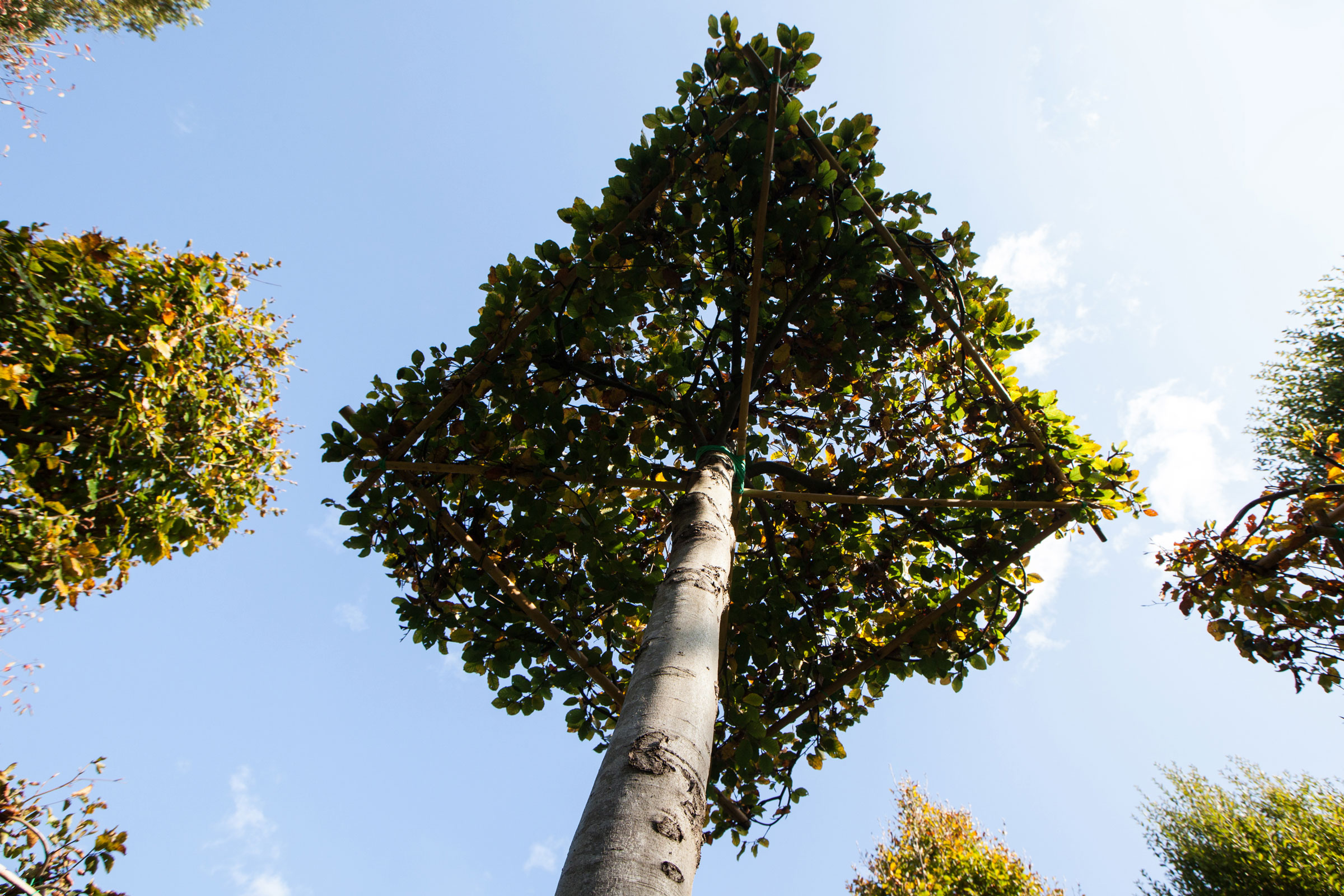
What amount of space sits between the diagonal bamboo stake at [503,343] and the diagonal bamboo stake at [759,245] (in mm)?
217

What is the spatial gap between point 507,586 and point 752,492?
1466mm

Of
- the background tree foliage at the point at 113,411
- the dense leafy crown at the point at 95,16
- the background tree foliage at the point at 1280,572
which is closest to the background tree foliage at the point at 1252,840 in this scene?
the background tree foliage at the point at 1280,572

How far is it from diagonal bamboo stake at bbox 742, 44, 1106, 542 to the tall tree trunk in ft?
6.61

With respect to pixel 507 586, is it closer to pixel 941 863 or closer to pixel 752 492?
pixel 752 492

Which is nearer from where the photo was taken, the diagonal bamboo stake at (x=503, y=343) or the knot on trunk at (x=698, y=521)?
the knot on trunk at (x=698, y=521)

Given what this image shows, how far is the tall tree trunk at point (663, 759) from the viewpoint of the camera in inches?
50.6

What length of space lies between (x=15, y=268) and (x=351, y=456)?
7.80 ft

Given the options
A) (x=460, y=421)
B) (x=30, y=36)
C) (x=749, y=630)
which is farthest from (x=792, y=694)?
(x=30, y=36)

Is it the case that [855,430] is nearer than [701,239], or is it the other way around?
[701,239]

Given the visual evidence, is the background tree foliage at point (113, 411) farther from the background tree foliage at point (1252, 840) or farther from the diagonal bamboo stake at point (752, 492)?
the background tree foliage at point (1252, 840)

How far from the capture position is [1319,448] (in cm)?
334

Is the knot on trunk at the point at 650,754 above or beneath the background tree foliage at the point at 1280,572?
beneath

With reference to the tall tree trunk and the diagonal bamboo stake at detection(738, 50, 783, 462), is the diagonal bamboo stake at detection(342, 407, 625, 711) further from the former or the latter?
the diagonal bamboo stake at detection(738, 50, 783, 462)

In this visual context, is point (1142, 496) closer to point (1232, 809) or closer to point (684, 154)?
point (684, 154)
